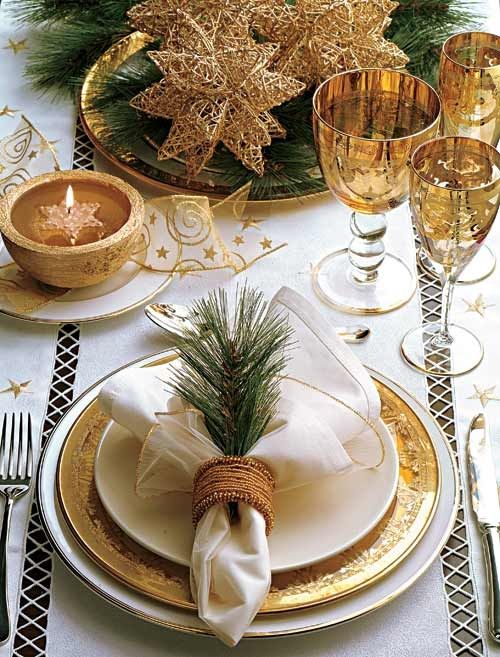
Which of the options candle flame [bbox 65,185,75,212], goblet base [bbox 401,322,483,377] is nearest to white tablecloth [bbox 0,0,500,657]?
goblet base [bbox 401,322,483,377]

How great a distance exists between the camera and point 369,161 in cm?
83

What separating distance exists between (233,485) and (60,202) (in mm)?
428

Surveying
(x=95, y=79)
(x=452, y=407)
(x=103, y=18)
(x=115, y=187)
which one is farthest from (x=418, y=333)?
(x=103, y=18)

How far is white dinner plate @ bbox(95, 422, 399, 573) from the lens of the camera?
63cm

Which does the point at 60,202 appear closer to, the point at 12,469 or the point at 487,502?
the point at 12,469

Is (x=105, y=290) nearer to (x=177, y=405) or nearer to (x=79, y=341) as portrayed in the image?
(x=79, y=341)

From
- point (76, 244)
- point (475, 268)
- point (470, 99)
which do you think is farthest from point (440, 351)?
point (76, 244)

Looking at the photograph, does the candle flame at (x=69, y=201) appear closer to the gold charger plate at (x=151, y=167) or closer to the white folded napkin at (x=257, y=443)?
the gold charger plate at (x=151, y=167)

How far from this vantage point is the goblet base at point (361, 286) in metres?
0.91

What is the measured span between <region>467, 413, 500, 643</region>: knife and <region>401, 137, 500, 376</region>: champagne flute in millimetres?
90

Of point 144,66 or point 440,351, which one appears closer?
point 440,351

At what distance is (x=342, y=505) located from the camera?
66 centimetres

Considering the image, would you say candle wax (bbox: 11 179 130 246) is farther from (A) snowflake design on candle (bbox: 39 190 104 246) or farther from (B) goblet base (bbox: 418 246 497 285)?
(B) goblet base (bbox: 418 246 497 285)

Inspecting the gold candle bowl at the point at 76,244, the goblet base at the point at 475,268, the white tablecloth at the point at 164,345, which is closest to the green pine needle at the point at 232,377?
the white tablecloth at the point at 164,345
